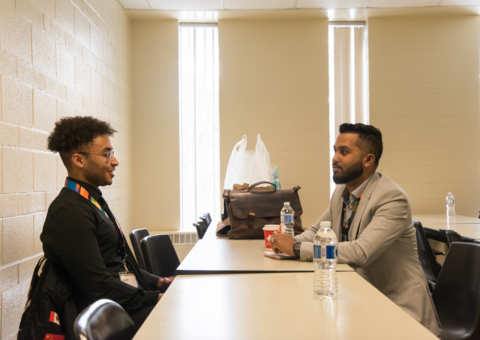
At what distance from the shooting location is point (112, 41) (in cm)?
410

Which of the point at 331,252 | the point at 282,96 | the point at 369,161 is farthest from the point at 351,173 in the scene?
the point at 282,96

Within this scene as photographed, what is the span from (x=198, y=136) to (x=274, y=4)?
180 centimetres

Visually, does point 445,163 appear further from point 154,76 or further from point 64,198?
point 64,198

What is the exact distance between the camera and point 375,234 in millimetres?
1678

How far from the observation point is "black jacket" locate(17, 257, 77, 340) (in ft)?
4.44

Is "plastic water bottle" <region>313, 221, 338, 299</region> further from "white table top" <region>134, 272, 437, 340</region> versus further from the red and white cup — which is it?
the red and white cup

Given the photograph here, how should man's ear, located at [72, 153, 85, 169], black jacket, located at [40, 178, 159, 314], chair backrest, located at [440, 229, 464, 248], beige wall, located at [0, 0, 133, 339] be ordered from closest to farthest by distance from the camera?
black jacket, located at [40, 178, 159, 314], man's ear, located at [72, 153, 85, 169], beige wall, located at [0, 0, 133, 339], chair backrest, located at [440, 229, 464, 248]

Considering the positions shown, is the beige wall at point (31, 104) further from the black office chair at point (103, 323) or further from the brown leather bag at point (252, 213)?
the black office chair at point (103, 323)

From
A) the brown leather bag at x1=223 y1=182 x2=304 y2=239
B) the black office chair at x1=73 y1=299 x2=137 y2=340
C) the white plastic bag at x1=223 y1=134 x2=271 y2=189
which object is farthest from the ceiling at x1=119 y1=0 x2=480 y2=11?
the black office chair at x1=73 y1=299 x2=137 y2=340

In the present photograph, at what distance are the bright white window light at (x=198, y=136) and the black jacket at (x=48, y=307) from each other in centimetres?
336

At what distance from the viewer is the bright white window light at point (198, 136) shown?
488cm

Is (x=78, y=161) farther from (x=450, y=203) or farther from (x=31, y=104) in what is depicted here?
(x=450, y=203)

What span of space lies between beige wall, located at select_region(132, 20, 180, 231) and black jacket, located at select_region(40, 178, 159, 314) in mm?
3144

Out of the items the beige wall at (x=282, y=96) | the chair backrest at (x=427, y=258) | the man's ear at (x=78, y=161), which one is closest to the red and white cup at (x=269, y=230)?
the man's ear at (x=78, y=161)
